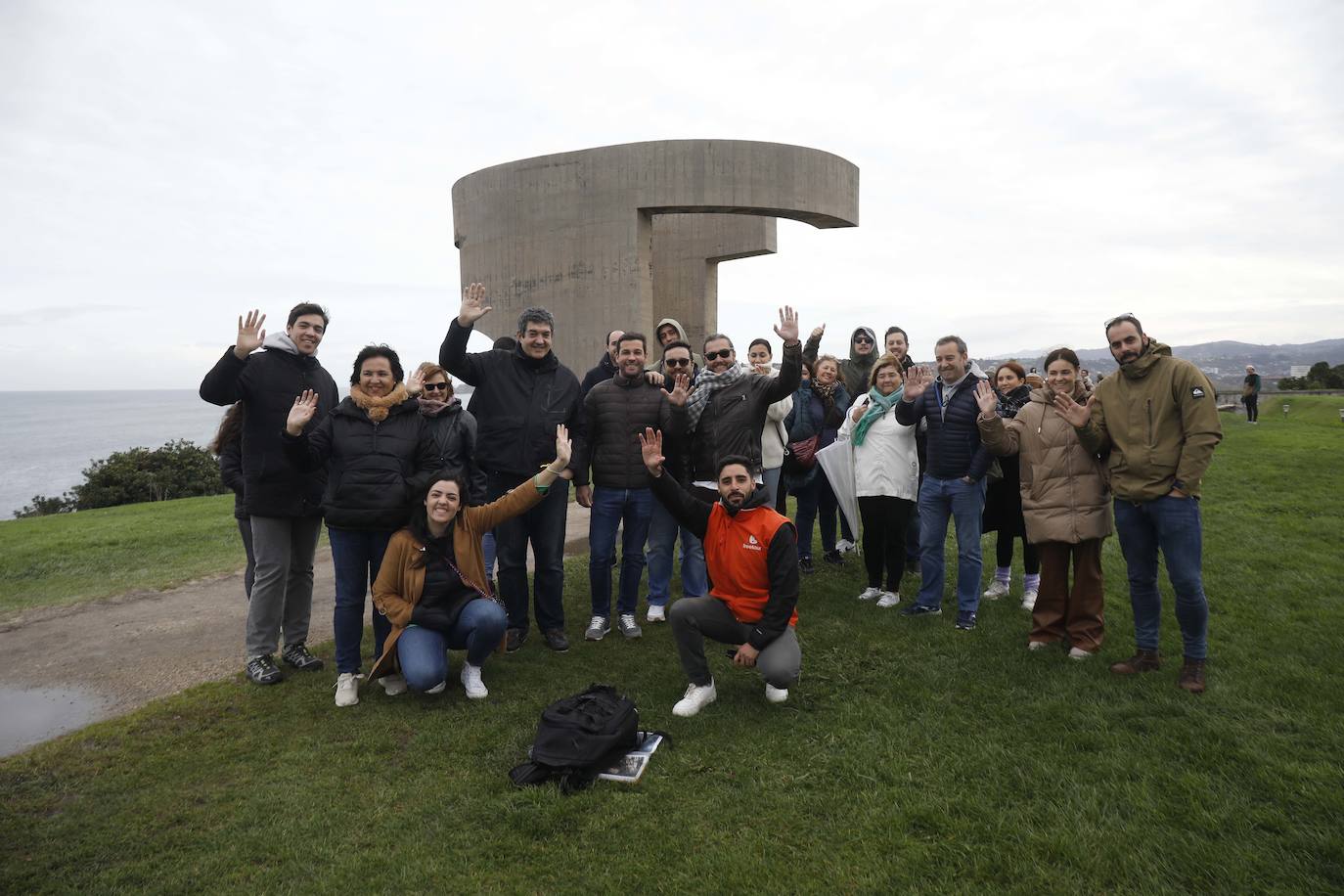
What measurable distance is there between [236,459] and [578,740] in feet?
10.9

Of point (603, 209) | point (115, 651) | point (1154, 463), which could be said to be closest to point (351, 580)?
point (115, 651)

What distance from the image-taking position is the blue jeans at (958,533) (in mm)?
5316

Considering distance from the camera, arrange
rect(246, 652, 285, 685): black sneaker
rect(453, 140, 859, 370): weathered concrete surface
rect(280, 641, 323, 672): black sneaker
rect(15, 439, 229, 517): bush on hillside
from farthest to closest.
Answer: rect(15, 439, 229, 517): bush on hillside → rect(453, 140, 859, 370): weathered concrete surface → rect(280, 641, 323, 672): black sneaker → rect(246, 652, 285, 685): black sneaker

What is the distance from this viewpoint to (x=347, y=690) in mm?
4344

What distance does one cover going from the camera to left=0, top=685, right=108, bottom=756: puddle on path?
4145mm

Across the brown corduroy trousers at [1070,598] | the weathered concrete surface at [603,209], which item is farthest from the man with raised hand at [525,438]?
the weathered concrete surface at [603,209]

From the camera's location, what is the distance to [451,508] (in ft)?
14.2

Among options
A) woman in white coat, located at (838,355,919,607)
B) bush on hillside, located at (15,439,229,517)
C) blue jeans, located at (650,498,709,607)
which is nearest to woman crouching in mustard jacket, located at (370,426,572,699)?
blue jeans, located at (650,498,709,607)

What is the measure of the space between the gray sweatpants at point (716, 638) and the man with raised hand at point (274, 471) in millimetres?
Answer: 2348

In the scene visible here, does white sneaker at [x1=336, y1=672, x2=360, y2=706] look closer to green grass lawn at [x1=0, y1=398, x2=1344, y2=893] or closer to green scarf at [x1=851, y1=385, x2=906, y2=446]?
green grass lawn at [x1=0, y1=398, x2=1344, y2=893]

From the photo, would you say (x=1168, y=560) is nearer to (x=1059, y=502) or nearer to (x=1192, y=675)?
(x=1192, y=675)

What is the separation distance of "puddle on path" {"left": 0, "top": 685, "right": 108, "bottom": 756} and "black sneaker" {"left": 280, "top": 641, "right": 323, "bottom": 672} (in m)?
0.98

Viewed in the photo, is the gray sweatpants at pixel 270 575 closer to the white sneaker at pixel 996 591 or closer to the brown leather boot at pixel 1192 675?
the white sneaker at pixel 996 591

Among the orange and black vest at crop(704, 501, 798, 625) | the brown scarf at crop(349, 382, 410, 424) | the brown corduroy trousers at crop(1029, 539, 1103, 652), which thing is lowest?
the brown corduroy trousers at crop(1029, 539, 1103, 652)
